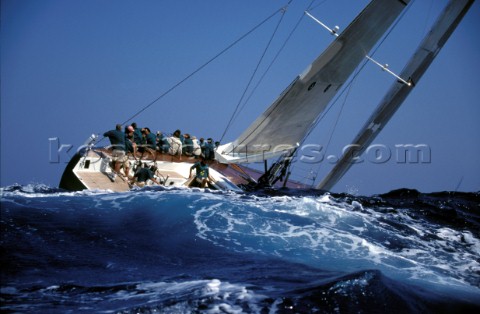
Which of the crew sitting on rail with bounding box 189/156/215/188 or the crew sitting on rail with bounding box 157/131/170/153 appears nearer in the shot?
the crew sitting on rail with bounding box 189/156/215/188

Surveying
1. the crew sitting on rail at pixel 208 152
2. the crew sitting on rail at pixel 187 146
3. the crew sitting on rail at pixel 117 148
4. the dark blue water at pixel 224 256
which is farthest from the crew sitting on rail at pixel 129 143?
the crew sitting on rail at pixel 208 152

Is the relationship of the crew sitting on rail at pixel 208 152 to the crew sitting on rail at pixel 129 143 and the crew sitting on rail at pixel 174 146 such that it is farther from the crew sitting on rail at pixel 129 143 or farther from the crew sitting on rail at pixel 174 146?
the crew sitting on rail at pixel 129 143

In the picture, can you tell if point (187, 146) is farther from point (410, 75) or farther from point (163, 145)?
point (410, 75)

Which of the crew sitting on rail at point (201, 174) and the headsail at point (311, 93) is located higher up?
the headsail at point (311, 93)

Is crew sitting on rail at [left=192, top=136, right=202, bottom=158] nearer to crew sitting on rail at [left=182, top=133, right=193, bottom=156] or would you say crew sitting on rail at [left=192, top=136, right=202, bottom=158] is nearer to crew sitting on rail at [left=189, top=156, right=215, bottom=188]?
crew sitting on rail at [left=182, top=133, right=193, bottom=156]

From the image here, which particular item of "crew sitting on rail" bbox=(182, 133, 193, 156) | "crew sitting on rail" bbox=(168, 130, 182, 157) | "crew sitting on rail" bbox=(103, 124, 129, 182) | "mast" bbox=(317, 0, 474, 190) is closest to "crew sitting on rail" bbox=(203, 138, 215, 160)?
"crew sitting on rail" bbox=(182, 133, 193, 156)

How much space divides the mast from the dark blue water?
4.00 meters

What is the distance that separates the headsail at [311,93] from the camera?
1273cm

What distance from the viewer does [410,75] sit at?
14.1 meters

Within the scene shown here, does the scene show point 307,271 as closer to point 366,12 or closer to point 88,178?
point 88,178

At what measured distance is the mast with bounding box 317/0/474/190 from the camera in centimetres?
1382

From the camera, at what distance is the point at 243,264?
17.8 ft

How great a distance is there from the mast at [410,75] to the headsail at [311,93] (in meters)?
1.65

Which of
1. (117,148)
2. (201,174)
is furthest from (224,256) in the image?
(117,148)
